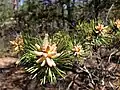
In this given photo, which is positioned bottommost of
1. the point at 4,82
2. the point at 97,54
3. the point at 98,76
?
the point at 4,82

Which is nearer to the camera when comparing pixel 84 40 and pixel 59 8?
pixel 84 40

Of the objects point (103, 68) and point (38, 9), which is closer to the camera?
point (103, 68)

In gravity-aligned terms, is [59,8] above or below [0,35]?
above

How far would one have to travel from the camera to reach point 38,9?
397 inches

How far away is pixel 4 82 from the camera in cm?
647

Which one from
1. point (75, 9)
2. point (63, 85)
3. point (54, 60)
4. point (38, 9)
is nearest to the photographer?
point (54, 60)

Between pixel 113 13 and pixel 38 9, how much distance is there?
3.21m

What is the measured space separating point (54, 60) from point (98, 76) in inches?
60.4

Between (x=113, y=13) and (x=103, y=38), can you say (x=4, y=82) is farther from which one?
(x=103, y=38)

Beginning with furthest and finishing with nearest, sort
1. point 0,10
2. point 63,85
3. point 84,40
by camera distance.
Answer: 1. point 0,10
2. point 63,85
3. point 84,40

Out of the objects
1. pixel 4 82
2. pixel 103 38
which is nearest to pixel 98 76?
pixel 103 38

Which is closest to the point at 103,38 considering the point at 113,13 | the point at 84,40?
the point at 84,40

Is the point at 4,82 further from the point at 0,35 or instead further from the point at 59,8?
the point at 0,35

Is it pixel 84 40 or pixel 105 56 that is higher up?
pixel 84 40
